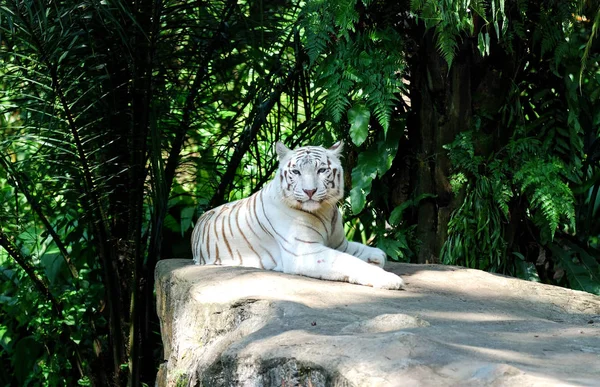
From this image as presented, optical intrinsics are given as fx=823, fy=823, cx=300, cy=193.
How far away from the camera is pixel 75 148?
529cm

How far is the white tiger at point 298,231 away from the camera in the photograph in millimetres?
4617

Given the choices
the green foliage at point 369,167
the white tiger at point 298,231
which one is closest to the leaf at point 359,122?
the green foliage at point 369,167

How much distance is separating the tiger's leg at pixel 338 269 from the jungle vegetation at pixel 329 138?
3.41 ft

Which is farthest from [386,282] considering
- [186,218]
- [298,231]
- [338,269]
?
[186,218]

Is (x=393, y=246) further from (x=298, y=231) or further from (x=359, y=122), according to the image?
(x=298, y=231)

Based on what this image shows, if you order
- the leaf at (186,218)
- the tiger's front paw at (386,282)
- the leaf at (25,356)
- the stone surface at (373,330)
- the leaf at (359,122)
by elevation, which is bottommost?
the leaf at (25,356)

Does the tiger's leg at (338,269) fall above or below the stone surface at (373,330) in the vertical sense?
above

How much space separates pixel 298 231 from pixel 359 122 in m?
1.36

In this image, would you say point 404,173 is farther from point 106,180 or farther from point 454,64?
point 106,180

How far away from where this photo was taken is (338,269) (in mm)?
4582

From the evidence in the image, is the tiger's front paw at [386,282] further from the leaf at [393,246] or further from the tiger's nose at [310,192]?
the leaf at [393,246]

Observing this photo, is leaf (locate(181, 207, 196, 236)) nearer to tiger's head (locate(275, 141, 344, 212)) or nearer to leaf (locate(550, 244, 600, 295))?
tiger's head (locate(275, 141, 344, 212))

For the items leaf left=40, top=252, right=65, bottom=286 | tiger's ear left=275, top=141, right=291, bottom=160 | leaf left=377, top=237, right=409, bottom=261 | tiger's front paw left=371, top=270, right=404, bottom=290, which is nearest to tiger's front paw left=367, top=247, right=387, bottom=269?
tiger's front paw left=371, top=270, right=404, bottom=290

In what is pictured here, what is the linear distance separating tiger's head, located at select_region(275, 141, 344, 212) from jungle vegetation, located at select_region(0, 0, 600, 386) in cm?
79
